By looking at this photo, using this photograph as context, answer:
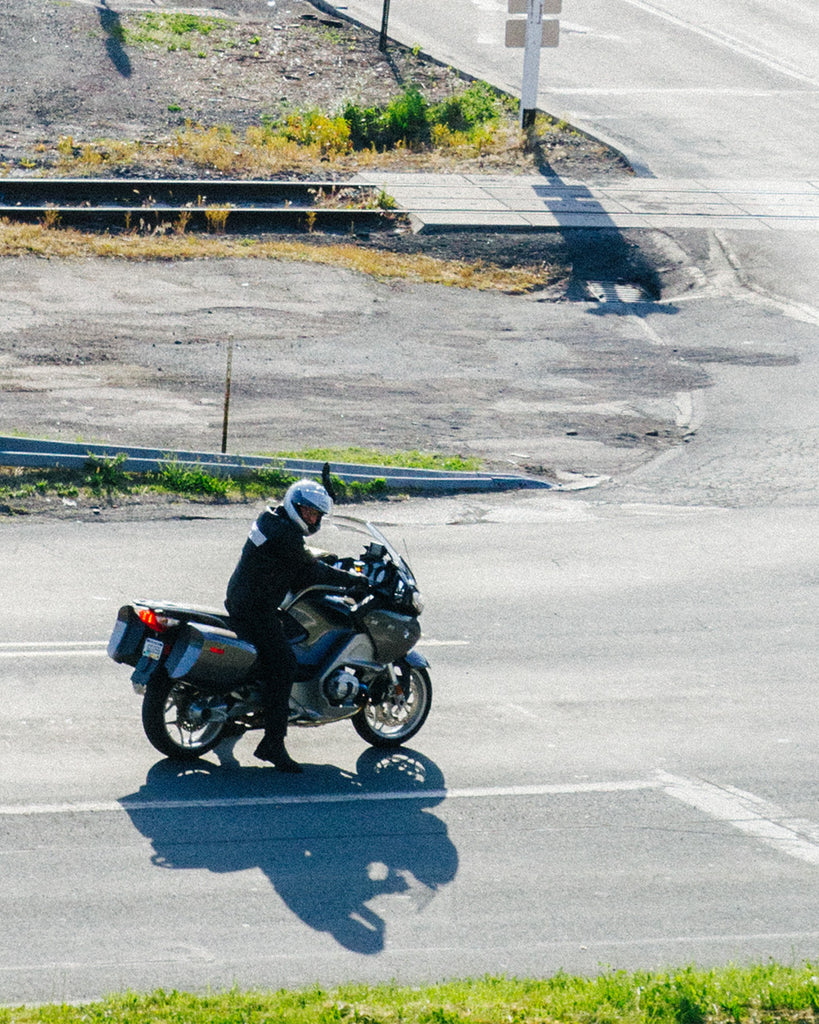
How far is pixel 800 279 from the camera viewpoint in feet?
74.9

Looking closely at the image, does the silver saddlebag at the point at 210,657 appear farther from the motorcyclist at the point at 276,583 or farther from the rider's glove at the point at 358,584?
the rider's glove at the point at 358,584

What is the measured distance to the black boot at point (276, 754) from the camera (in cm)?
860

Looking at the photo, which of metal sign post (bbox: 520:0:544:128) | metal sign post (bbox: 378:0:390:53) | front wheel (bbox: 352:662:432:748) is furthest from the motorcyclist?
metal sign post (bbox: 378:0:390:53)

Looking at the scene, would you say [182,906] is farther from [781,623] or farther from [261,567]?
[781,623]

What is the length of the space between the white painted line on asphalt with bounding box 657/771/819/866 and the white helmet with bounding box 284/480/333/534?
2.91 m

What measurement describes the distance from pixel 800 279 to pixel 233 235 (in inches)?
387

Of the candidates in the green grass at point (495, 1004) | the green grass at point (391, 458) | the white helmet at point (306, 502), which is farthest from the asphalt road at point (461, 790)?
the white helmet at point (306, 502)

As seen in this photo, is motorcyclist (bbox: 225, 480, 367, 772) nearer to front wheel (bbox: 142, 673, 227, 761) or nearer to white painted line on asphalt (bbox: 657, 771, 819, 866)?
front wheel (bbox: 142, 673, 227, 761)

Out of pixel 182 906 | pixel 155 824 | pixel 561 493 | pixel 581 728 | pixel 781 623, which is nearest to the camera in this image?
pixel 182 906

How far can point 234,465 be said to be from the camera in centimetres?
1452

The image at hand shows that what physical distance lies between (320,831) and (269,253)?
15.5 m

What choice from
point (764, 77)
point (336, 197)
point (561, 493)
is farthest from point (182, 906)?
point (764, 77)

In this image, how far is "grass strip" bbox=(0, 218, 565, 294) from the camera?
21.6 metres

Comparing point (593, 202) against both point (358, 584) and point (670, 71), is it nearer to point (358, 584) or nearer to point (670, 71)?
point (670, 71)
